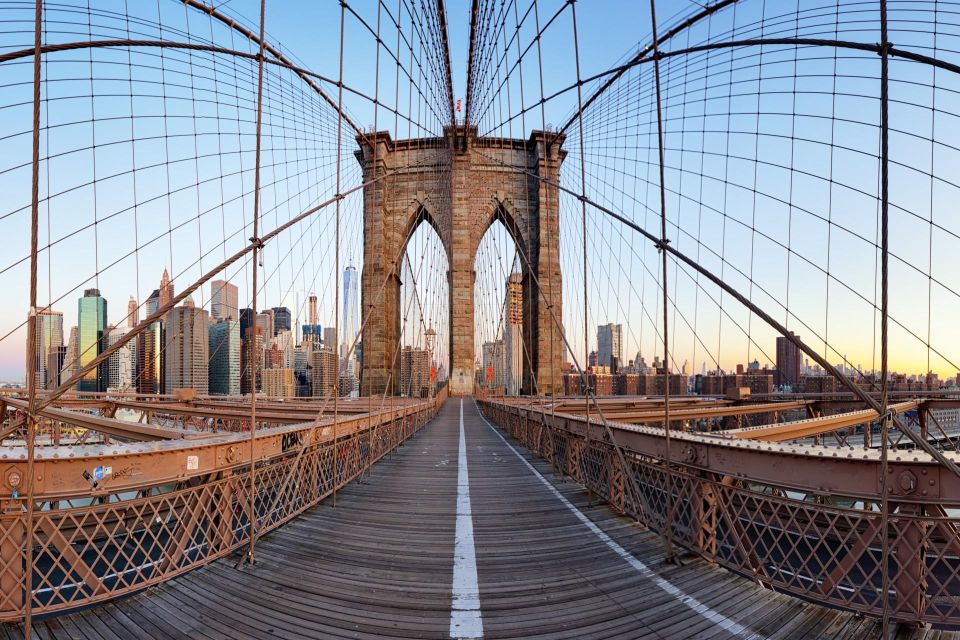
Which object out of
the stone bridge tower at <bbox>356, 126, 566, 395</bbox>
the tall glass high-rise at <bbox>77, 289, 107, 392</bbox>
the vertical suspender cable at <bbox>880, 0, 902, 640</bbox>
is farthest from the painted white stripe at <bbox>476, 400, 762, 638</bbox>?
the stone bridge tower at <bbox>356, 126, 566, 395</bbox>

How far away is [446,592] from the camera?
11.9 feet

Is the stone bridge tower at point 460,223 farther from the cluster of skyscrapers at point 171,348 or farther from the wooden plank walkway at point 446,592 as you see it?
the wooden plank walkway at point 446,592

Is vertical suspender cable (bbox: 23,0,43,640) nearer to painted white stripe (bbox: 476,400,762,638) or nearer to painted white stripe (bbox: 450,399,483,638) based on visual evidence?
painted white stripe (bbox: 450,399,483,638)

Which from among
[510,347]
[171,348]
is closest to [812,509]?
[171,348]

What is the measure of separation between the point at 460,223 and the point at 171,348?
2117 centimetres

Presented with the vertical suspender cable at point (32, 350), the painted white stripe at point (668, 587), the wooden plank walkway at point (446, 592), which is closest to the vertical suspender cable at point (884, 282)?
the wooden plank walkway at point (446, 592)

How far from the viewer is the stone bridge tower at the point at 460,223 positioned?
33.9 metres

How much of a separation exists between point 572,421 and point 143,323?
18.7ft

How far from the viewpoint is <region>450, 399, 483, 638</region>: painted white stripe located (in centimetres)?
309

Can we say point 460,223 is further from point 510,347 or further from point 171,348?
point 171,348

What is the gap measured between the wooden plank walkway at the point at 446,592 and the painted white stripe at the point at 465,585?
0.06 m

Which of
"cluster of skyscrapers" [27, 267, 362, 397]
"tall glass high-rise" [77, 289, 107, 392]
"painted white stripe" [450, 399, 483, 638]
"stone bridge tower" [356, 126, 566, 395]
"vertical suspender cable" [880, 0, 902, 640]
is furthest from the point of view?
"stone bridge tower" [356, 126, 566, 395]

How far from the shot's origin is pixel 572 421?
7.05m

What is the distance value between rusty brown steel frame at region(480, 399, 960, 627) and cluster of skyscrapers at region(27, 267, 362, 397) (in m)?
4.11
